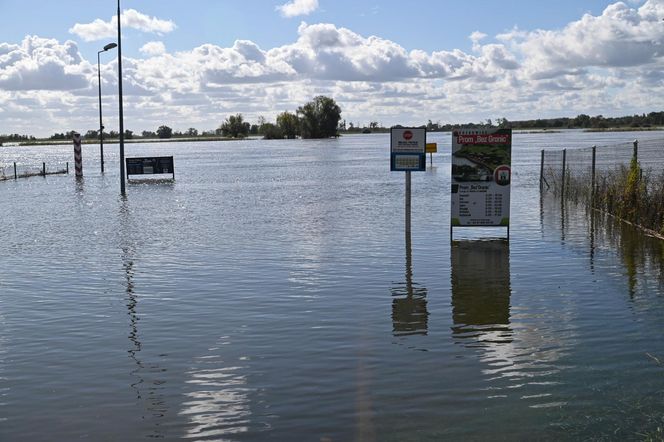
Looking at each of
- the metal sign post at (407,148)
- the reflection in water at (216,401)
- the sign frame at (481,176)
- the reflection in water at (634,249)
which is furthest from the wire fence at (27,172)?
Result: the reflection in water at (216,401)

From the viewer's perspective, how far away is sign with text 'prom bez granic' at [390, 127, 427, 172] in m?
15.8

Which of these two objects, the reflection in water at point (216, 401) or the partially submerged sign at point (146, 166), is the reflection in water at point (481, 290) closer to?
the reflection in water at point (216, 401)

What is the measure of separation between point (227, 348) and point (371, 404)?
2375 mm

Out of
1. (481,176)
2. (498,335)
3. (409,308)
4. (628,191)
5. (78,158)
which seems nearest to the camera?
(498,335)

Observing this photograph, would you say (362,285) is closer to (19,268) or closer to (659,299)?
(659,299)

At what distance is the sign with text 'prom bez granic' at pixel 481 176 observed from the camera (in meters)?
15.5

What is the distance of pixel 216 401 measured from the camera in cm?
657

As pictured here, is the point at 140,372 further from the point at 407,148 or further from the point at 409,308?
the point at 407,148

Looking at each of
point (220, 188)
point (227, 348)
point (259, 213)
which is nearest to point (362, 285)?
point (227, 348)

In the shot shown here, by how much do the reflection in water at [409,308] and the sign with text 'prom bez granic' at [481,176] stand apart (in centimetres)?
382

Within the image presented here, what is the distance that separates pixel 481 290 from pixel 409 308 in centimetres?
165

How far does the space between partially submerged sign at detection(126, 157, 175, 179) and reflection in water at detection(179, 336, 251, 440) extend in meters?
39.0

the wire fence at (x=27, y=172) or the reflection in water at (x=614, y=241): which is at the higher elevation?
the wire fence at (x=27, y=172)

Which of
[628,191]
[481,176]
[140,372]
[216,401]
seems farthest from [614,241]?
[216,401]
